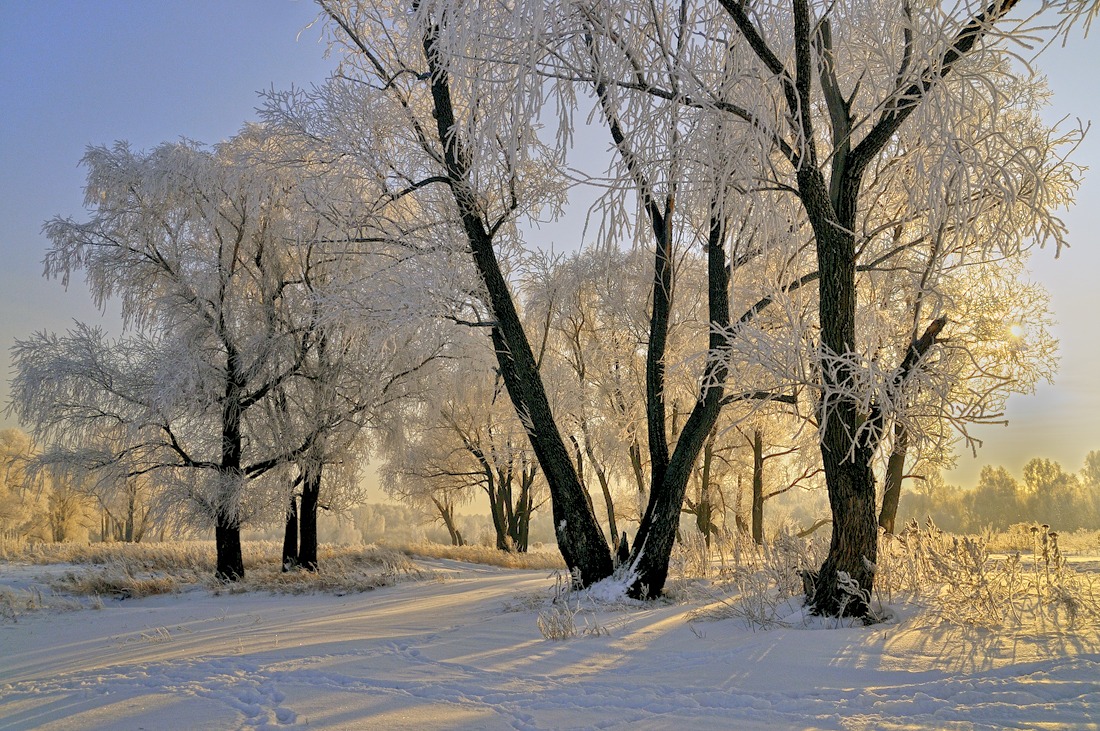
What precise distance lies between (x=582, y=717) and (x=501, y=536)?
21.9m

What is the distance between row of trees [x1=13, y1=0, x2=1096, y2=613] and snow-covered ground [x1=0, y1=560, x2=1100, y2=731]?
1.22 meters

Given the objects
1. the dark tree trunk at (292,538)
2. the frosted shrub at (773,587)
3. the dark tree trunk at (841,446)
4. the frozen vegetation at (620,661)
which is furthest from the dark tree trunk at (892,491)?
the dark tree trunk at (292,538)

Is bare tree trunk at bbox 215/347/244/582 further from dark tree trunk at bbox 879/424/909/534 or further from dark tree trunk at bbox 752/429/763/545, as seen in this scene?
dark tree trunk at bbox 879/424/909/534

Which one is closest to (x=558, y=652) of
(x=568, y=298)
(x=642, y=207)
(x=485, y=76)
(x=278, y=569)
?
(x=642, y=207)

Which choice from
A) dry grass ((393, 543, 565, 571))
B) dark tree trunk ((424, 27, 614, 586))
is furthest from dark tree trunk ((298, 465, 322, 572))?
dark tree trunk ((424, 27, 614, 586))

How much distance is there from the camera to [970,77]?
4383 millimetres

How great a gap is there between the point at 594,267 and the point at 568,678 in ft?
43.6

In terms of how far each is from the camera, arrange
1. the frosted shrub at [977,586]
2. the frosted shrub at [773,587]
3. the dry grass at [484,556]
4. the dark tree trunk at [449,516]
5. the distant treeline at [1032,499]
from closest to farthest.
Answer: the frosted shrub at [977,586], the frosted shrub at [773,587], the dry grass at [484,556], the dark tree trunk at [449,516], the distant treeline at [1032,499]

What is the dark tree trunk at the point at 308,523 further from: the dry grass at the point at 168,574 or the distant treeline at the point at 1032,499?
the distant treeline at the point at 1032,499

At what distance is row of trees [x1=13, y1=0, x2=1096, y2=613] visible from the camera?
4742 mm

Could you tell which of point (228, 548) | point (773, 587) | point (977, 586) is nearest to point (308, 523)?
point (228, 548)

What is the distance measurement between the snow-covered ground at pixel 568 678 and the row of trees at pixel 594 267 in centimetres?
122

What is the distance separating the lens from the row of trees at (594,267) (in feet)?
15.6

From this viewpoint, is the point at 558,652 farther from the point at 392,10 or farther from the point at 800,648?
the point at 392,10
